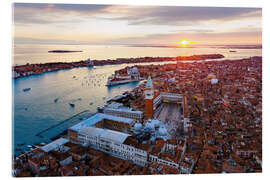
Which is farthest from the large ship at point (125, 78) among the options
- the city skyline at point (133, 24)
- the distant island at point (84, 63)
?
the city skyline at point (133, 24)

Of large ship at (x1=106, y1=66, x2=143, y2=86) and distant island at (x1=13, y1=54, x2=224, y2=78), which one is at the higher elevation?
distant island at (x1=13, y1=54, x2=224, y2=78)

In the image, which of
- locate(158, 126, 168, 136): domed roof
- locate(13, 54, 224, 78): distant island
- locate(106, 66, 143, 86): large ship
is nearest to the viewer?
locate(158, 126, 168, 136): domed roof

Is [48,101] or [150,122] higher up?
[48,101]

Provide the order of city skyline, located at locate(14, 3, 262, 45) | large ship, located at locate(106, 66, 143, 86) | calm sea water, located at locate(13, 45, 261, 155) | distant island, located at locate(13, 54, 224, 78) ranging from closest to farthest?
city skyline, located at locate(14, 3, 262, 45) < calm sea water, located at locate(13, 45, 261, 155) < distant island, located at locate(13, 54, 224, 78) < large ship, located at locate(106, 66, 143, 86)

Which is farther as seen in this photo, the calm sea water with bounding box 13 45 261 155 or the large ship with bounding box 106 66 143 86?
the large ship with bounding box 106 66 143 86

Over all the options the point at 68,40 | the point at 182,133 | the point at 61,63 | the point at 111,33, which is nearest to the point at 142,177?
the point at 182,133

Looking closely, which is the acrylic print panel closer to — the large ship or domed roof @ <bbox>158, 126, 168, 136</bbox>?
domed roof @ <bbox>158, 126, 168, 136</bbox>

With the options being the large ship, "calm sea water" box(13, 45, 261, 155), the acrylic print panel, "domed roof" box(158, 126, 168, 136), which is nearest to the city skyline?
the acrylic print panel

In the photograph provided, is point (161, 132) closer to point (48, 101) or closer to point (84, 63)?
point (48, 101)

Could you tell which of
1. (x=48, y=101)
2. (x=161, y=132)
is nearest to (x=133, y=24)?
(x=161, y=132)

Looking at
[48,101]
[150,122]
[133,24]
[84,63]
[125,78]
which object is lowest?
[150,122]
